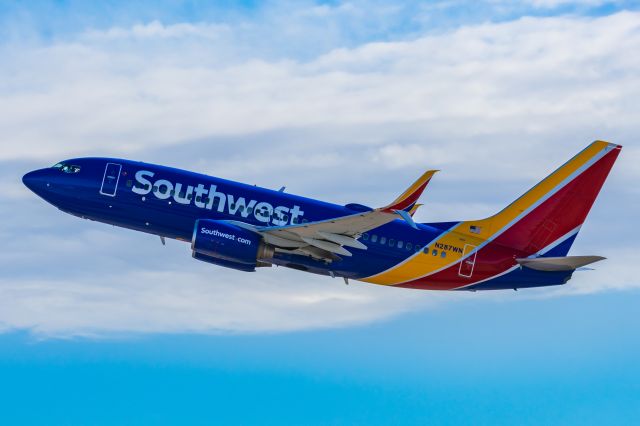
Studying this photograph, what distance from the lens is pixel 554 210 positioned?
6259 cm

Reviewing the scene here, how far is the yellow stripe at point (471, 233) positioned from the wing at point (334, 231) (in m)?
3.54

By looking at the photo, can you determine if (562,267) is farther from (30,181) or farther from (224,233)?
(30,181)

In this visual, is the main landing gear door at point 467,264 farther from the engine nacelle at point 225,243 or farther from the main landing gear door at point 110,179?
the main landing gear door at point 110,179

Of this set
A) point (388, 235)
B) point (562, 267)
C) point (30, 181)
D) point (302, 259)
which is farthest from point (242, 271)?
point (562, 267)

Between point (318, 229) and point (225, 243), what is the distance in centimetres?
513

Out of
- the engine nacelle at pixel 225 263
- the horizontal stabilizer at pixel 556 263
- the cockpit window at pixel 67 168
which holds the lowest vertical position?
the engine nacelle at pixel 225 263

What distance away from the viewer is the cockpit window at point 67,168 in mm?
59594

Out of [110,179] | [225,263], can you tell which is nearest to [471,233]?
[225,263]

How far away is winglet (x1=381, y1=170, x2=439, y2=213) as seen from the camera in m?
52.1

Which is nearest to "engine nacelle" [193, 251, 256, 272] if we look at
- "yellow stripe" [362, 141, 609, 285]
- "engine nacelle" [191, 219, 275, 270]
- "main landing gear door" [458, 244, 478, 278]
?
"engine nacelle" [191, 219, 275, 270]

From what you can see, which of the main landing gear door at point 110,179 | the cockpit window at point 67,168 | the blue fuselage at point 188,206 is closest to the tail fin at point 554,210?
the blue fuselage at point 188,206

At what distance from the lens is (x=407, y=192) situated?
52.7 meters

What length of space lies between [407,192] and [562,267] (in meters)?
12.8

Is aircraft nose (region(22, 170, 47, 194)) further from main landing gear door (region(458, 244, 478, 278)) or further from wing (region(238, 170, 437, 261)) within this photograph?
main landing gear door (region(458, 244, 478, 278))
